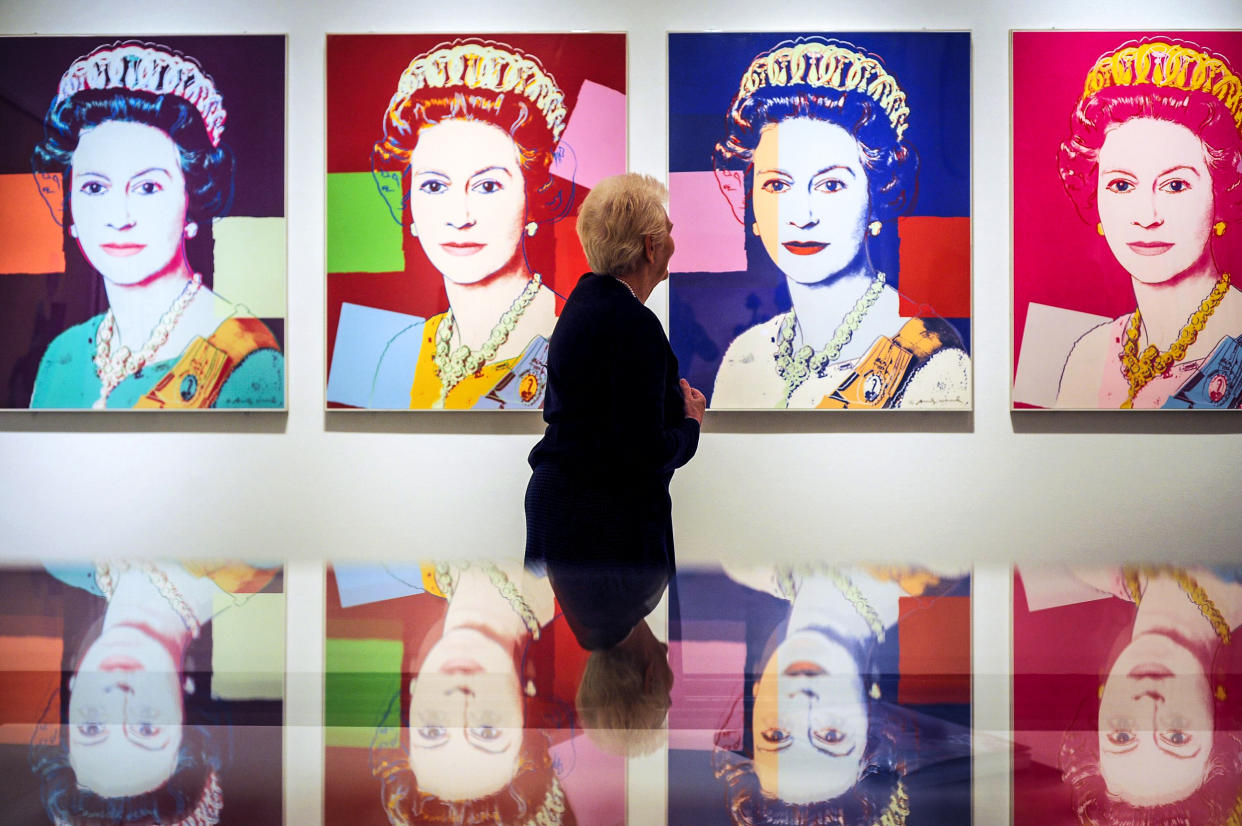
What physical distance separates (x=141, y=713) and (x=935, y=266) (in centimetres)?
276

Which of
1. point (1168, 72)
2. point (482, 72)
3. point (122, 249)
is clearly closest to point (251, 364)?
point (122, 249)

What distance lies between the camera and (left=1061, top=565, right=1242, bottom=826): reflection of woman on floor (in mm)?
196

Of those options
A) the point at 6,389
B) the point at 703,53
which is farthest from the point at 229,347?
the point at 703,53

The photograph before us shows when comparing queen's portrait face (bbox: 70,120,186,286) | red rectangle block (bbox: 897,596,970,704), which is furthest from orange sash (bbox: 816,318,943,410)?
red rectangle block (bbox: 897,596,970,704)

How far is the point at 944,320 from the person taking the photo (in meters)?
2.72

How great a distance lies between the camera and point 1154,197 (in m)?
2.73

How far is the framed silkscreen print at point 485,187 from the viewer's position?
8.92ft

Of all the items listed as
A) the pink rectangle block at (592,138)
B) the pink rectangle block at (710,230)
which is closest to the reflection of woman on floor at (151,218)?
the pink rectangle block at (592,138)

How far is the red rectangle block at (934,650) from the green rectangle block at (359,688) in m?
0.15

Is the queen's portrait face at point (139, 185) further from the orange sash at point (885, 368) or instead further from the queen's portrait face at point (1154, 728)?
the queen's portrait face at point (1154, 728)

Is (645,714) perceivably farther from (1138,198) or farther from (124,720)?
(1138,198)

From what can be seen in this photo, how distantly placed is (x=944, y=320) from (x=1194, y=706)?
8.64 ft

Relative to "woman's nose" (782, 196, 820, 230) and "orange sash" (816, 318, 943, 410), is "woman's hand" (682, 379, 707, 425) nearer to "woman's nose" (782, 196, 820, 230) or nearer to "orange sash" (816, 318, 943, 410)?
"orange sash" (816, 318, 943, 410)

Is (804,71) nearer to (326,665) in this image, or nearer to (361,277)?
(361,277)
